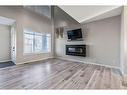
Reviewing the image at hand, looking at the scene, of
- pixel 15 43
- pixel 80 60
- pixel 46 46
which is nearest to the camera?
pixel 15 43

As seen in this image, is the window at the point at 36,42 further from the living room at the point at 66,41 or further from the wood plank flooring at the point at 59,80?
the wood plank flooring at the point at 59,80

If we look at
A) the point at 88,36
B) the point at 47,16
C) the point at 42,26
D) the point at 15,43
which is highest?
the point at 47,16

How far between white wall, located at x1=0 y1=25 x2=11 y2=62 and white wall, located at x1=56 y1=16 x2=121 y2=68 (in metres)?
4.42

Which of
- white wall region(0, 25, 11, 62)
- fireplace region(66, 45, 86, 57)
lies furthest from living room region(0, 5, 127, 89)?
white wall region(0, 25, 11, 62)

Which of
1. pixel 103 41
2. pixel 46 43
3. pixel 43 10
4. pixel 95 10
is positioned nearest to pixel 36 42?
pixel 46 43

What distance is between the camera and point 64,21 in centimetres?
711

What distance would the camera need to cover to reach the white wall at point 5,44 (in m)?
6.06

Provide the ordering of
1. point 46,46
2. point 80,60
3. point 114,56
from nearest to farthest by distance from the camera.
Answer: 1. point 114,56
2. point 80,60
3. point 46,46

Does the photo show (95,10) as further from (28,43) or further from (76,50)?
(28,43)

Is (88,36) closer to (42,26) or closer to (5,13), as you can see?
(42,26)

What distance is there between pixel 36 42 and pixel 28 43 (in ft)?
2.45

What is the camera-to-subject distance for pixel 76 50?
6238mm
